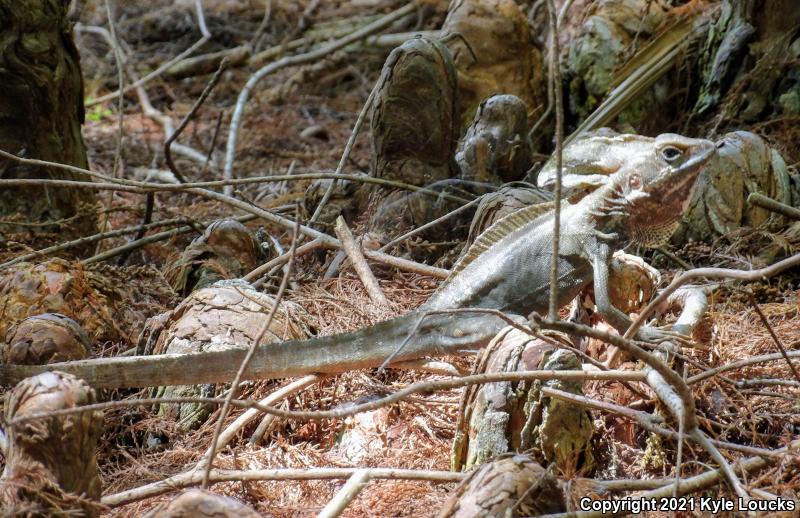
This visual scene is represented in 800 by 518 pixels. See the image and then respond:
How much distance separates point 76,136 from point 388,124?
75.3 inches

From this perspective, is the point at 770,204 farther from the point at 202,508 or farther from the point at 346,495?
the point at 202,508

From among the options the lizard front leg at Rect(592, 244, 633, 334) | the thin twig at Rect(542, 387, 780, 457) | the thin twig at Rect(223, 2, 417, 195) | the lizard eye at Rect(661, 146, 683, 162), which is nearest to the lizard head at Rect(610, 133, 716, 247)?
the lizard eye at Rect(661, 146, 683, 162)

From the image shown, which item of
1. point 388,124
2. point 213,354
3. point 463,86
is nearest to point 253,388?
point 213,354

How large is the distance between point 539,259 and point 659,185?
0.62 m

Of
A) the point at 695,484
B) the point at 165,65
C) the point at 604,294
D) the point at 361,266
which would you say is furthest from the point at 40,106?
the point at 695,484

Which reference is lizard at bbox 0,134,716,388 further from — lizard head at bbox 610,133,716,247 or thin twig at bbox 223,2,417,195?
thin twig at bbox 223,2,417,195

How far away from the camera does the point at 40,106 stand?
499 cm

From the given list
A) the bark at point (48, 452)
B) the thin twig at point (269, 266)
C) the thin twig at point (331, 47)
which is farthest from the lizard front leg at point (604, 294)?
the thin twig at point (331, 47)

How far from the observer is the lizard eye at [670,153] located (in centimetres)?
378

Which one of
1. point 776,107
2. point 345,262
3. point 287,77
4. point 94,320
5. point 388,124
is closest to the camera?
point 94,320

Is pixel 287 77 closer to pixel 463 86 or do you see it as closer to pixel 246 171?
pixel 246 171

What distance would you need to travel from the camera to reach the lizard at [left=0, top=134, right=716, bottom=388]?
3584 millimetres

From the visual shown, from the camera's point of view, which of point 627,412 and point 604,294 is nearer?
point 627,412

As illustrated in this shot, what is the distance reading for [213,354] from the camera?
10.8 feet
